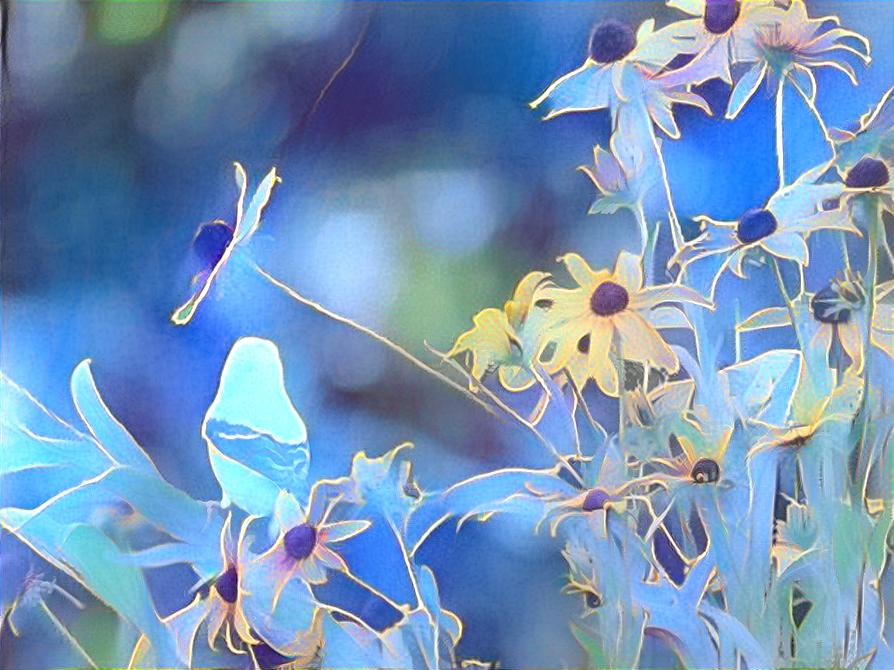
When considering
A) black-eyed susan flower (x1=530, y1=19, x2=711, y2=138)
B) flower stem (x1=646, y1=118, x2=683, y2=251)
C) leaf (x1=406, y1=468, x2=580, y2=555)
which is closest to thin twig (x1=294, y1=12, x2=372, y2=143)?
black-eyed susan flower (x1=530, y1=19, x2=711, y2=138)

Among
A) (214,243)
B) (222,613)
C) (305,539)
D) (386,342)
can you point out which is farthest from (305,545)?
(214,243)

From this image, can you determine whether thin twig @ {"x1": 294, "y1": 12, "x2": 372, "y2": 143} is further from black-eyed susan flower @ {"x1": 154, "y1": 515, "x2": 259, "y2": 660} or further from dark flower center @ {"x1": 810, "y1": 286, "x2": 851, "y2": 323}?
dark flower center @ {"x1": 810, "y1": 286, "x2": 851, "y2": 323}

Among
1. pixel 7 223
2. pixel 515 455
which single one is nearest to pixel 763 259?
pixel 515 455

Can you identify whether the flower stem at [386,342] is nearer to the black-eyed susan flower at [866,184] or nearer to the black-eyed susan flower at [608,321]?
the black-eyed susan flower at [608,321]

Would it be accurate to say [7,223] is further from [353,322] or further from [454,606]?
[454,606]

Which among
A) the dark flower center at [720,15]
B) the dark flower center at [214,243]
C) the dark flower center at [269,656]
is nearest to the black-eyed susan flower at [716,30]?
the dark flower center at [720,15]

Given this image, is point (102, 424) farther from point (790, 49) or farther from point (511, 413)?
point (790, 49)
